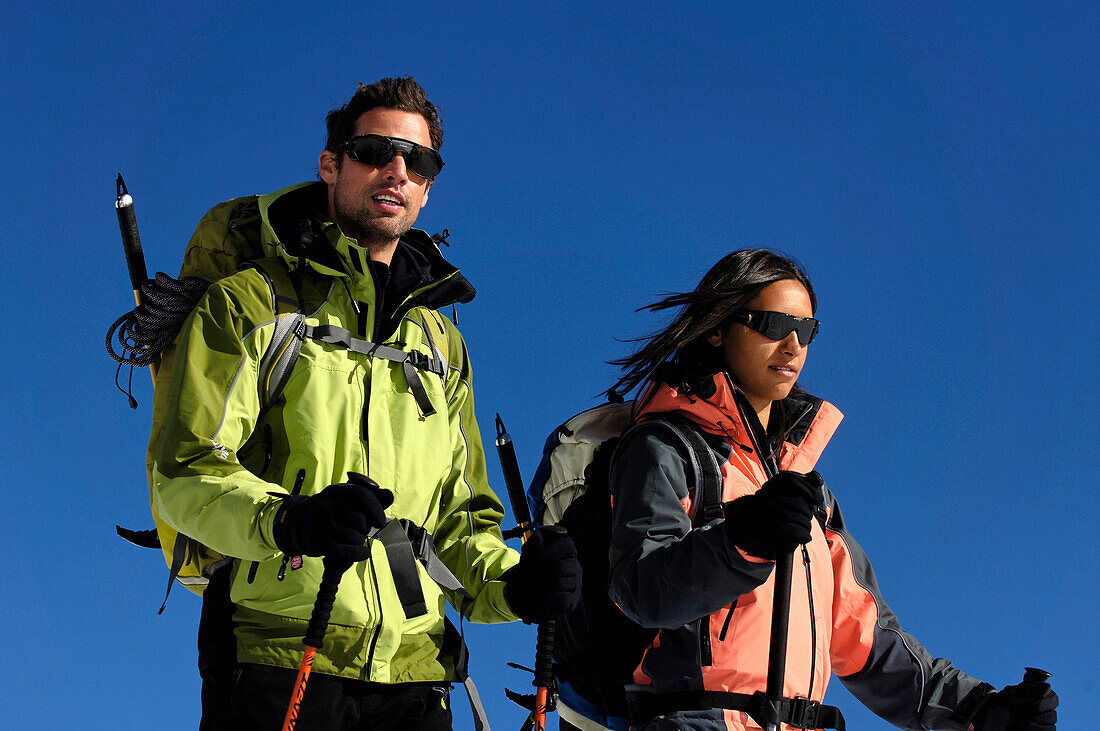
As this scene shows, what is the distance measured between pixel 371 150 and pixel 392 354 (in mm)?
1086

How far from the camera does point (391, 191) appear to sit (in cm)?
503

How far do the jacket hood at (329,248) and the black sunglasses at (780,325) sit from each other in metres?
1.44

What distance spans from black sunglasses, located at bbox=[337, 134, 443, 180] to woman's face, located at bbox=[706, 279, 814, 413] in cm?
176

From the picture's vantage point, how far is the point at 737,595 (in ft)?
13.7

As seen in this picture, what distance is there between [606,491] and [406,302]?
1321 mm

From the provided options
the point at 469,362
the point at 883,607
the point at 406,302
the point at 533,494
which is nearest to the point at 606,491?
the point at 533,494

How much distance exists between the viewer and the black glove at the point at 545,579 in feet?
13.7

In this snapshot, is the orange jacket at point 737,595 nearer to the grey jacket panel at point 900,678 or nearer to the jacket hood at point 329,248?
the grey jacket panel at point 900,678

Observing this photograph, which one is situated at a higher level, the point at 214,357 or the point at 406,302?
the point at 406,302

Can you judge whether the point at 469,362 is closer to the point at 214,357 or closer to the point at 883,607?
the point at 214,357

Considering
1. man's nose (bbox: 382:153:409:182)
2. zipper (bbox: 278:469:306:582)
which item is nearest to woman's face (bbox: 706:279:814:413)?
man's nose (bbox: 382:153:409:182)

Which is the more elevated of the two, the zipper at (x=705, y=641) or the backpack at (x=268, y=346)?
the backpack at (x=268, y=346)

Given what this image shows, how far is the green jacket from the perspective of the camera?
396 centimetres

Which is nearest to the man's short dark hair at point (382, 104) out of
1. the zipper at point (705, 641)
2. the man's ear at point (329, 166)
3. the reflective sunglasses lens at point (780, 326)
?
the man's ear at point (329, 166)
